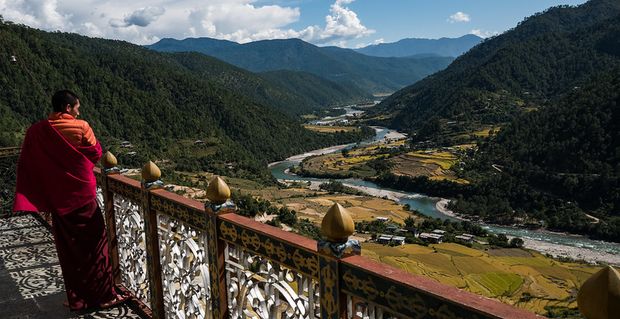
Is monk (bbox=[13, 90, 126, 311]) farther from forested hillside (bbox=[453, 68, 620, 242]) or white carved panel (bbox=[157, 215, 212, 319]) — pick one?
forested hillside (bbox=[453, 68, 620, 242])

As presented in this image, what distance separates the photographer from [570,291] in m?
28.4

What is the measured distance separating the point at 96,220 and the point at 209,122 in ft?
272

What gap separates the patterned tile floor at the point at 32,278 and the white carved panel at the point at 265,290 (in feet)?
5.53

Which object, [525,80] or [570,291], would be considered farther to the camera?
[525,80]

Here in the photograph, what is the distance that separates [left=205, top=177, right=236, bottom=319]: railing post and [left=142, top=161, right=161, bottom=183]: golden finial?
2.83 feet

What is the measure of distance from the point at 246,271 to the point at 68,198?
1760 mm

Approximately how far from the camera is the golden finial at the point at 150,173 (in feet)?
10.7

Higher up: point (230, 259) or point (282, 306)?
point (230, 259)

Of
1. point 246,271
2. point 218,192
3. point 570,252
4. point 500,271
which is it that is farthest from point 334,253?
point 570,252

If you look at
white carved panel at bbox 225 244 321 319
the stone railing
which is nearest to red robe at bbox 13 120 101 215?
the stone railing

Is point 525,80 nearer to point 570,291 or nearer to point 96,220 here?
point 570,291

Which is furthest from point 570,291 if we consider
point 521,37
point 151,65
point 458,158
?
point 521,37

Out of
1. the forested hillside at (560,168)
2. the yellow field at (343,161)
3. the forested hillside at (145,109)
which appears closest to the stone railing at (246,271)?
the forested hillside at (145,109)

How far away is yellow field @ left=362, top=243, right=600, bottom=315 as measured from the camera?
27797 mm
